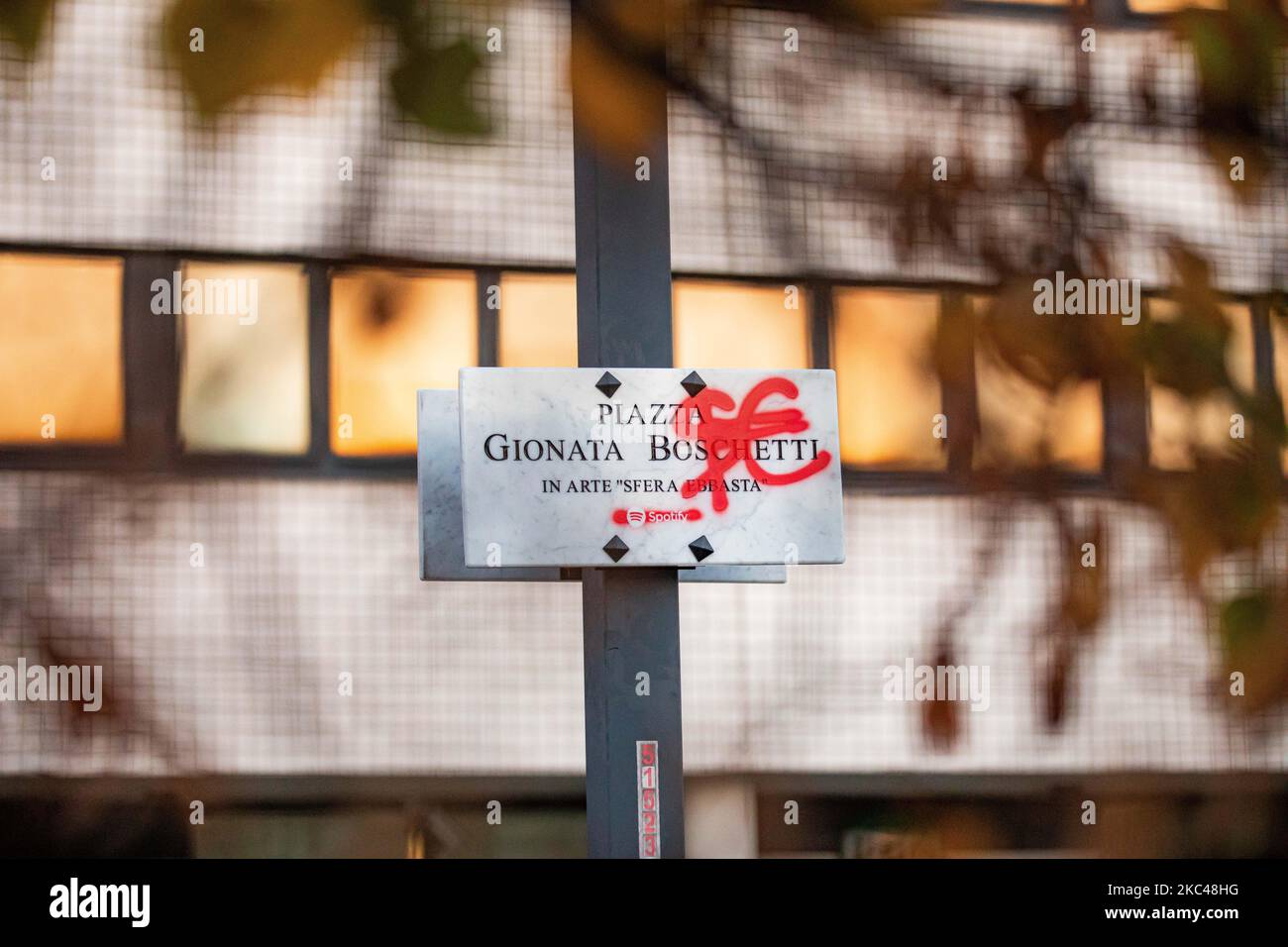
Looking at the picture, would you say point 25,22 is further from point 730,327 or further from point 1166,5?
point 1166,5

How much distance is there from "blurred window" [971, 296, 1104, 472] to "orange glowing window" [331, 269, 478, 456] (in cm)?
72

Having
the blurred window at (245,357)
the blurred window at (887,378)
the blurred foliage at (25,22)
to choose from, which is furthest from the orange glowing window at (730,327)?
the blurred foliage at (25,22)

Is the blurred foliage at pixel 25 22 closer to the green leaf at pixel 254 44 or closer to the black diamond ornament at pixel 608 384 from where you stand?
the green leaf at pixel 254 44

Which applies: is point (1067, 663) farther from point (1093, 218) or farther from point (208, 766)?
point (208, 766)

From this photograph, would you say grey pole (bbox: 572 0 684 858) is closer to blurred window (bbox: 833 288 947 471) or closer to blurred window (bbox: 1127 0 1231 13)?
blurred window (bbox: 833 288 947 471)

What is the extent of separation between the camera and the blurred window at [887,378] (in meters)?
2.24

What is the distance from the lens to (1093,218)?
2.34m

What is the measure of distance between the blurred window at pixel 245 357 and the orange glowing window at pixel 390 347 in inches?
1.9

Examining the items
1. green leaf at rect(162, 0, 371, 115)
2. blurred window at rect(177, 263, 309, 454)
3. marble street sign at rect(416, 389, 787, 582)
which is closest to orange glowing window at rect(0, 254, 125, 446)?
blurred window at rect(177, 263, 309, 454)

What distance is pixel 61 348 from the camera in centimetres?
209

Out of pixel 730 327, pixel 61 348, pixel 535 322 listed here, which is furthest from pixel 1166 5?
pixel 61 348

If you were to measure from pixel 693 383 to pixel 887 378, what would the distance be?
1.02 meters

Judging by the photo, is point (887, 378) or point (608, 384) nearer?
point (608, 384)
